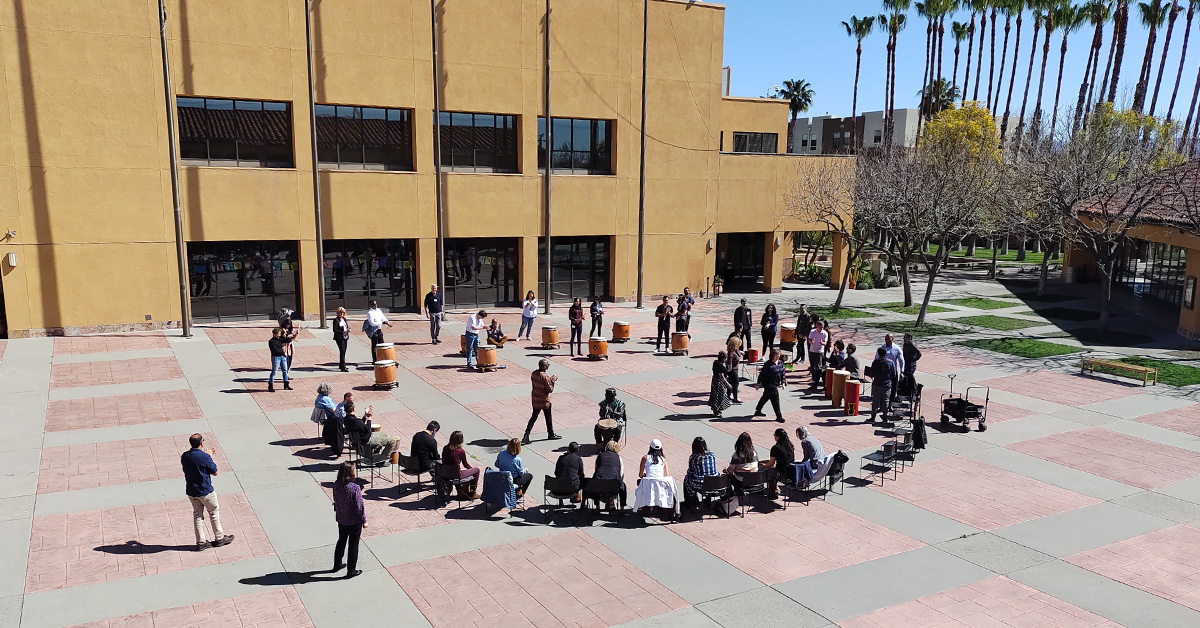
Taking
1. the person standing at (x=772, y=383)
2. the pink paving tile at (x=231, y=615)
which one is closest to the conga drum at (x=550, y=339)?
the person standing at (x=772, y=383)

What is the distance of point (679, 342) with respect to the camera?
24.6 m

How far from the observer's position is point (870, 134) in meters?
91.6

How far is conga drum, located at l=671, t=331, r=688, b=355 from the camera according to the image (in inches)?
965

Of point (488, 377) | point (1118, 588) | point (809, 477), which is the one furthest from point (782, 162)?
point (1118, 588)

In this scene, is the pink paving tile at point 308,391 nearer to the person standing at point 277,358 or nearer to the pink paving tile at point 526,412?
the person standing at point 277,358

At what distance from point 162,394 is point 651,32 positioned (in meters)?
23.3

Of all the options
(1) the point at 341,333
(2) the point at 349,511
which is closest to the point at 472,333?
(1) the point at 341,333

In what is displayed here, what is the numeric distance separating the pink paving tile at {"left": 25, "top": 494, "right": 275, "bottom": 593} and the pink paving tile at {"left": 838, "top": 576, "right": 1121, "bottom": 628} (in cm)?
804

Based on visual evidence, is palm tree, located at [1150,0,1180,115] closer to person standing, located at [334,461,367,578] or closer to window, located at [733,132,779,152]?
window, located at [733,132,779,152]

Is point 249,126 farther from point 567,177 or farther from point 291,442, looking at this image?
point 291,442

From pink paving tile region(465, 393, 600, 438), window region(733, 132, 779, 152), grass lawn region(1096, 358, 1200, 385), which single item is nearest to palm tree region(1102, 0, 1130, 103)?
window region(733, 132, 779, 152)

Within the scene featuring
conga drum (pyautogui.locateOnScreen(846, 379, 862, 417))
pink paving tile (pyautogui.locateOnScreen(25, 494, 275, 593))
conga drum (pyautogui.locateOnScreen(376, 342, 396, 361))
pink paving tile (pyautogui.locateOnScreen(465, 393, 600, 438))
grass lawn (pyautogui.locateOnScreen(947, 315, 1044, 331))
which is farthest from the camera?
grass lawn (pyautogui.locateOnScreen(947, 315, 1044, 331))

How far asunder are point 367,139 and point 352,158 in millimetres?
866

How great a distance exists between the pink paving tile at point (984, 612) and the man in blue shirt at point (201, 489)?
814cm
